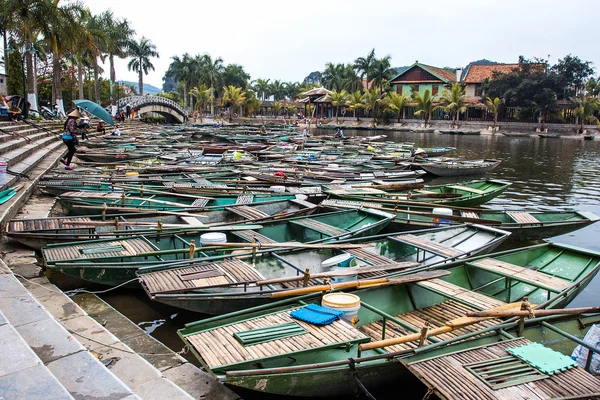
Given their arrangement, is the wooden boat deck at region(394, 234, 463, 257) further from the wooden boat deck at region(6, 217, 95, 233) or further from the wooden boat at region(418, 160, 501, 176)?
the wooden boat at region(418, 160, 501, 176)

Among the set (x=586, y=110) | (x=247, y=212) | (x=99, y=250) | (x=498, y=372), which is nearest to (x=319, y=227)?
(x=247, y=212)

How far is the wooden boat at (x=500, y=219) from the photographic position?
36.0 ft

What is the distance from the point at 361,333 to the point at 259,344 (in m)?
1.24

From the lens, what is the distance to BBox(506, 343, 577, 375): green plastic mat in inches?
189

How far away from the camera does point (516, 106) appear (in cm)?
5566

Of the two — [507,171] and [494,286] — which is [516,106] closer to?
[507,171]

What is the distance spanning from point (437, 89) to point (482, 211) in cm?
5834

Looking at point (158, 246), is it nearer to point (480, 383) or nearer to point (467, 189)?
point (480, 383)

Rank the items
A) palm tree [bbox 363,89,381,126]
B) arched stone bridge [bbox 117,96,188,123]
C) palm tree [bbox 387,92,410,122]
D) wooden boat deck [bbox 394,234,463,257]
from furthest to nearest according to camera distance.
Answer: palm tree [bbox 363,89,381,126], palm tree [bbox 387,92,410,122], arched stone bridge [bbox 117,96,188,123], wooden boat deck [bbox 394,234,463,257]

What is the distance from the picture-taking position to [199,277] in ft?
21.9

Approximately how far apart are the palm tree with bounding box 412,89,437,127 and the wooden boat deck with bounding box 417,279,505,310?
185 ft

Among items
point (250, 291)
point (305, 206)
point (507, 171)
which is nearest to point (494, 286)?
point (250, 291)

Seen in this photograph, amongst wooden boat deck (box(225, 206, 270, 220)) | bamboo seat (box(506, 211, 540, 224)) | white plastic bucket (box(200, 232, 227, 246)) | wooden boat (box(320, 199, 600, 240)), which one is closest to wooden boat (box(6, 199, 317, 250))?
wooden boat deck (box(225, 206, 270, 220))

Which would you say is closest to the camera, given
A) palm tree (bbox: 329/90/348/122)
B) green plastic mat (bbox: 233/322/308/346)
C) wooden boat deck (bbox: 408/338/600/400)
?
wooden boat deck (bbox: 408/338/600/400)
